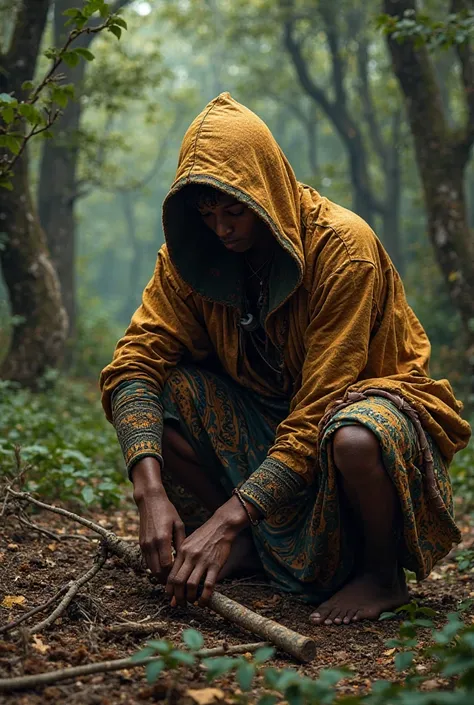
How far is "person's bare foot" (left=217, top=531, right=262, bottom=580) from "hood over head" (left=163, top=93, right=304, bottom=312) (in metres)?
0.95

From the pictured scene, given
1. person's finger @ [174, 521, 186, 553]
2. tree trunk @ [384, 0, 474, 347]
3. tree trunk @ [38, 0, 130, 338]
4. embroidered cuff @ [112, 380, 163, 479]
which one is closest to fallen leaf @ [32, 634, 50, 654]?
person's finger @ [174, 521, 186, 553]

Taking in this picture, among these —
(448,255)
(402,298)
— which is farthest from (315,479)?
(448,255)

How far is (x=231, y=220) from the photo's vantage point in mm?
2992

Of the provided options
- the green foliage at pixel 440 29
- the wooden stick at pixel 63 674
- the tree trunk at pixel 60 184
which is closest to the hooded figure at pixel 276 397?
the wooden stick at pixel 63 674

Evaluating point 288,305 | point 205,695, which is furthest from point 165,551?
point 288,305

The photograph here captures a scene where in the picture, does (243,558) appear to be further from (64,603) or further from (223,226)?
(223,226)

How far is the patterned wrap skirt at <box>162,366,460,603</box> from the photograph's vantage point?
279 centimetres

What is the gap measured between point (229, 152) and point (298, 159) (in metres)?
33.8

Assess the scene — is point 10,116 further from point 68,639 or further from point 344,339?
point 68,639

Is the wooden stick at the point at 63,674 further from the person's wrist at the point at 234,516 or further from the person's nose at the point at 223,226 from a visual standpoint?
the person's nose at the point at 223,226

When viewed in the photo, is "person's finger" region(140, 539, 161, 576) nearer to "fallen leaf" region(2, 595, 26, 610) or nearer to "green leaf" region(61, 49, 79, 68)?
"fallen leaf" region(2, 595, 26, 610)

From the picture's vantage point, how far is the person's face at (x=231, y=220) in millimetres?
2967

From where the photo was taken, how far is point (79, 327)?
1412 centimetres

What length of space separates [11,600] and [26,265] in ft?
14.3
